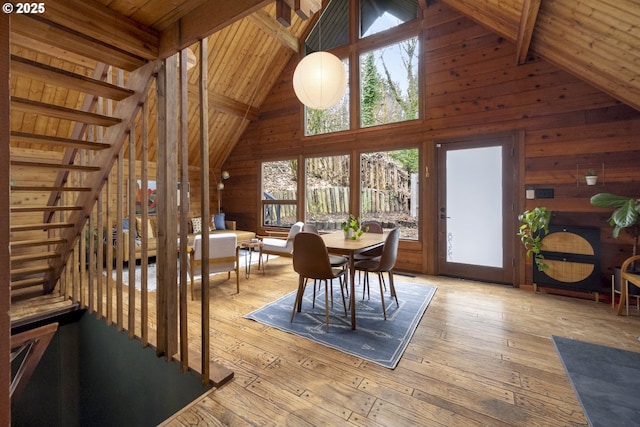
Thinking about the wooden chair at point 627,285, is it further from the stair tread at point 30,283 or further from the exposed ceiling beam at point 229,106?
the exposed ceiling beam at point 229,106

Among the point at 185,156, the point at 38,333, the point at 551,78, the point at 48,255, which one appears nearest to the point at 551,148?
the point at 551,78

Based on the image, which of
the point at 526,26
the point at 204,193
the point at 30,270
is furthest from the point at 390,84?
the point at 30,270

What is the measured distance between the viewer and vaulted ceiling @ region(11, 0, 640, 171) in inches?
59.6

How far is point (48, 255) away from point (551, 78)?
6050 millimetres

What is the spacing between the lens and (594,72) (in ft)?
9.96

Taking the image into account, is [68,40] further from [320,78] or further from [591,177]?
[591,177]

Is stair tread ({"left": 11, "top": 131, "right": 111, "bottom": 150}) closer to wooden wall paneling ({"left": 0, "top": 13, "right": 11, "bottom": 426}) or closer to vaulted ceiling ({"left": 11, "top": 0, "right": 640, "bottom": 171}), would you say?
vaulted ceiling ({"left": 11, "top": 0, "right": 640, "bottom": 171})

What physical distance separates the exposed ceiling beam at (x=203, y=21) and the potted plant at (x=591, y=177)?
13.1ft

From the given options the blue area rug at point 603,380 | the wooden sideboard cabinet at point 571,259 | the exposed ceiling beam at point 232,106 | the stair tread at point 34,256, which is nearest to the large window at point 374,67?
the exposed ceiling beam at point 232,106

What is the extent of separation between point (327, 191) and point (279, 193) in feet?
4.24

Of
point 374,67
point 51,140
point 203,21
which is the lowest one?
point 51,140

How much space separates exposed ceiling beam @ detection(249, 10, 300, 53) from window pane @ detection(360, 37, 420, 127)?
1669 mm

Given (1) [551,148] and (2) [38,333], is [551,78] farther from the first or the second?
(2) [38,333]

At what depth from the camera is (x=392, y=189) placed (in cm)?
496
